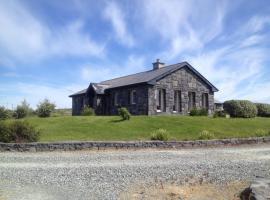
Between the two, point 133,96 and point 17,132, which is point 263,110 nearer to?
point 133,96

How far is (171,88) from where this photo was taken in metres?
30.0

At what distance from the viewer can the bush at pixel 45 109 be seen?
30531mm

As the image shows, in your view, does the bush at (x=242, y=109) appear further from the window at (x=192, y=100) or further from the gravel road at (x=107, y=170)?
the gravel road at (x=107, y=170)

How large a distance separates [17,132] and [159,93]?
631 inches

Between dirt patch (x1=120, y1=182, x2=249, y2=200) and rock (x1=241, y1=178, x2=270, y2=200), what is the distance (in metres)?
0.26

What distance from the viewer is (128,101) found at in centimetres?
3081

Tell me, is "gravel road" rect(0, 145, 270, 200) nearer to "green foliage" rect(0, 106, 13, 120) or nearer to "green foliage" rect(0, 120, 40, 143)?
"green foliage" rect(0, 120, 40, 143)

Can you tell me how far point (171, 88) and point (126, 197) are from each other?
22.9 metres

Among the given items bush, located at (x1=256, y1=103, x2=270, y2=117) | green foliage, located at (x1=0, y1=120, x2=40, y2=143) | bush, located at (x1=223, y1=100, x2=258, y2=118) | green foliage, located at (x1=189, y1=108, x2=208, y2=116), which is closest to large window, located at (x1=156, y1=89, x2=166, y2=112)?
green foliage, located at (x1=189, y1=108, x2=208, y2=116)

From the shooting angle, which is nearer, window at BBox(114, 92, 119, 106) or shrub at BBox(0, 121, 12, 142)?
shrub at BBox(0, 121, 12, 142)

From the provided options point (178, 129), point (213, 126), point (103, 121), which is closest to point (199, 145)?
point (178, 129)

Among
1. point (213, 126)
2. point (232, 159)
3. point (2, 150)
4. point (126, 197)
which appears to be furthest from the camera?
point (213, 126)

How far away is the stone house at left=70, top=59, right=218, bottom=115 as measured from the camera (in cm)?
2873

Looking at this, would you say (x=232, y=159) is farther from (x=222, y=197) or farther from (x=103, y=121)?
(x=103, y=121)
